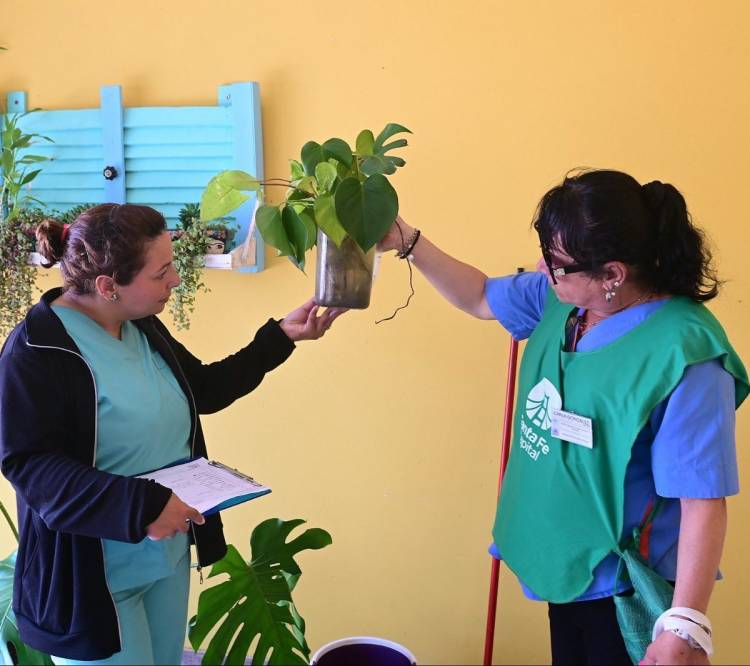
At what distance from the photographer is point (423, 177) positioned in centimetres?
196

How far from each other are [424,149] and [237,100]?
0.51 metres

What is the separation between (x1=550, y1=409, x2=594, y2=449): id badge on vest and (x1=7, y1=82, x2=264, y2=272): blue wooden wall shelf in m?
1.01

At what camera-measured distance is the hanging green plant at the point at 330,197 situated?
137cm

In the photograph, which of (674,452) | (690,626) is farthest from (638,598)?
(674,452)

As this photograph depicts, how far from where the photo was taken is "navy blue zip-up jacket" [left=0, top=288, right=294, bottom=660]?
130cm

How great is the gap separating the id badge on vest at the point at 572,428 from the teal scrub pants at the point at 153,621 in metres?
0.84

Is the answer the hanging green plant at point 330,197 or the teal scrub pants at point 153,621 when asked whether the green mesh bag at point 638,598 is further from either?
A: the teal scrub pants at point 153,621

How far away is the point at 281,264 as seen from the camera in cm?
210

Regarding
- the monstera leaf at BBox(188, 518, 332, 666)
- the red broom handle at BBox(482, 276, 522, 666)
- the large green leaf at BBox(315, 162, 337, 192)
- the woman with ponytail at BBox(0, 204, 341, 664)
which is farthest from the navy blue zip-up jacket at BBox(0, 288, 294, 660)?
the red broom handle at BBox(482, 276, 522, 666)

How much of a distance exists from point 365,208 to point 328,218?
7cm

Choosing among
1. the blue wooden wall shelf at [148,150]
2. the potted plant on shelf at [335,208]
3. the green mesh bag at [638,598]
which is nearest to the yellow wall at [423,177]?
the blue wooden wall shelf at [148,150]

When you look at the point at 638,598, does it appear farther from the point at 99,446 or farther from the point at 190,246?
the point at 190,246

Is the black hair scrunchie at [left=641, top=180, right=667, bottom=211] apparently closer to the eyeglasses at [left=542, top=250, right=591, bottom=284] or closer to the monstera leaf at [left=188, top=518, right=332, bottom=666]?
the eyeglasses at [left=542, top=250, right=591, bottom=284]

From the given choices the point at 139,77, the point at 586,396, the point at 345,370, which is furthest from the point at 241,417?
the point at 586,396
